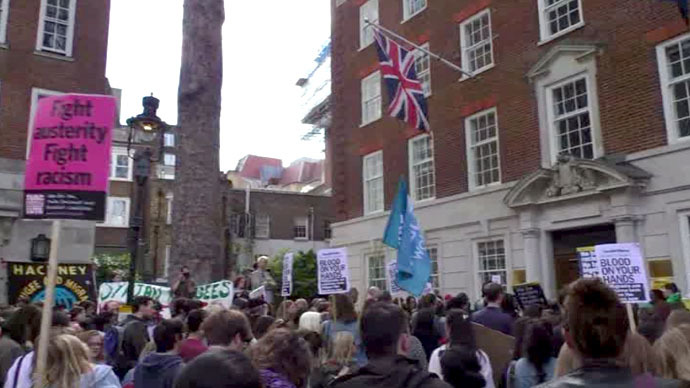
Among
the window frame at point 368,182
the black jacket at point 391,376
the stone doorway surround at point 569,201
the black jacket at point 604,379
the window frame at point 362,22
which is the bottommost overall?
the black jacket at point 391,376

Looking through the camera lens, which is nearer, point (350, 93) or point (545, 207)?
point (545, 207)

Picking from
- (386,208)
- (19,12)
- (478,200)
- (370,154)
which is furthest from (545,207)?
(19,12)

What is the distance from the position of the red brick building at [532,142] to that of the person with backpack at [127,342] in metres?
10.4

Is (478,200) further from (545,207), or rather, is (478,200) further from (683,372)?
(683,372)

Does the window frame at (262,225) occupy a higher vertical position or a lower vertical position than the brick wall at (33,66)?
lower

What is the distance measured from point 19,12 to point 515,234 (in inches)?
624

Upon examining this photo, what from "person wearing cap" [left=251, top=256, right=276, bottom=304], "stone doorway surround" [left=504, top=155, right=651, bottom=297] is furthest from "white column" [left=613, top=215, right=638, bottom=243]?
"person wearing cap" [left=251, top=256, right=276, bottom=304]

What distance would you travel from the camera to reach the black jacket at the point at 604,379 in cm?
216

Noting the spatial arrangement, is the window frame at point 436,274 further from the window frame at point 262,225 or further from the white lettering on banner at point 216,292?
the window frame at point 262,225

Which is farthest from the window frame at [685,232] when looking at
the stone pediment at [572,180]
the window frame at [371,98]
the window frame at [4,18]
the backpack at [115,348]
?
the window frame at [4,18]

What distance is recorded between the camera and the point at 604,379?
85.2 inches

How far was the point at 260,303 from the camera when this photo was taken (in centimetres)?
777

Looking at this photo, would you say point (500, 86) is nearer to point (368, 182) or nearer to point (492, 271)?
point (492, 271)

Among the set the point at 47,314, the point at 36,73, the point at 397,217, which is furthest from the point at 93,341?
the point at 36,73
